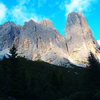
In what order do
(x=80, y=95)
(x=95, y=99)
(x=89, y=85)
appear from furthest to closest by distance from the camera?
1. (x=89, y=85)
2. (x=80, y=95)
3. (x=95, y=99)

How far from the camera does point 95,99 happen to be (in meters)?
25.0

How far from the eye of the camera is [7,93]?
103 ft

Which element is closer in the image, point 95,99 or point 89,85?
point 95,99

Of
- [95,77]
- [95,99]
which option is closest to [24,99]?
[95,99]

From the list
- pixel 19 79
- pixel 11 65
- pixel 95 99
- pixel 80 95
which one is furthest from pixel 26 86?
pixel 95 99

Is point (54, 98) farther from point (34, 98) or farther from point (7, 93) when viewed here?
point (7, 93)

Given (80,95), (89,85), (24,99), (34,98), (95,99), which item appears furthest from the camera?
(89,85)

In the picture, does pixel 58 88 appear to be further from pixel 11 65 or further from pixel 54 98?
pixel 11 65

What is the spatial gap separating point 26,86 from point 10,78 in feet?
10.0

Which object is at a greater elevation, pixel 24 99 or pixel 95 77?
pixel 95 77

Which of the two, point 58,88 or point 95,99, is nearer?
point 95,99

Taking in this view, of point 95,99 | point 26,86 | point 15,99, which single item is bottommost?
point 95,99

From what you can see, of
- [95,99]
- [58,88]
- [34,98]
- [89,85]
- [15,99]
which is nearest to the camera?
[95,99]

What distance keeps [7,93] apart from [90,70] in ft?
57.3
